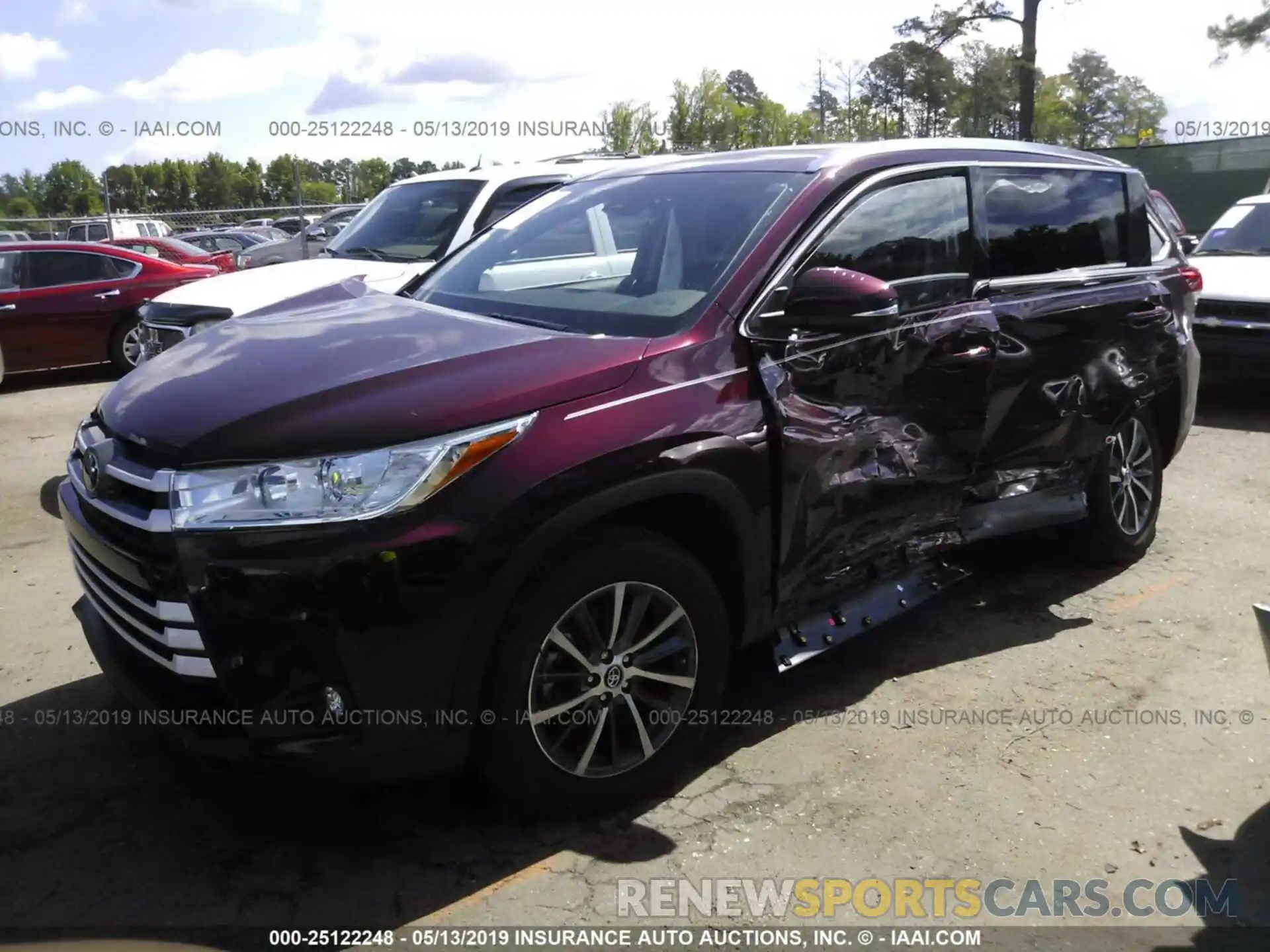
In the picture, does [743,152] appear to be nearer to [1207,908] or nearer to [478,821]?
[478,821]

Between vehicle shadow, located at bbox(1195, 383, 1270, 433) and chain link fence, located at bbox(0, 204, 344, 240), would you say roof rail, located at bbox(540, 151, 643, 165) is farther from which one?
chain link fence, located at bbox(0, 204, 344, 240)

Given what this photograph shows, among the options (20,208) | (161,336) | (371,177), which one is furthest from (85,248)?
(371,177)

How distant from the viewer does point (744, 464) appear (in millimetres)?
3271

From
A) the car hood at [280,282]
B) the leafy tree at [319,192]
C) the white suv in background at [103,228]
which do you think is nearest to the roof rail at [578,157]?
the car hood at [280,282]

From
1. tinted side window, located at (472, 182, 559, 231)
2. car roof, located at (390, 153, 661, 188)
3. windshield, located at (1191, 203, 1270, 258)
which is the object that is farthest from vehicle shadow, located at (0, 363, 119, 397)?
windshield, located at (1191, 203, 1270, 258)

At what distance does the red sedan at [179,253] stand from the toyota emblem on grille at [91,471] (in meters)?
10.8

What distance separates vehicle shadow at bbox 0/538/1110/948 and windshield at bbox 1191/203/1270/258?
827 centimetres

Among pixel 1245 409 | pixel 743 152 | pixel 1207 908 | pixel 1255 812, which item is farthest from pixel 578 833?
pixel 1245 409

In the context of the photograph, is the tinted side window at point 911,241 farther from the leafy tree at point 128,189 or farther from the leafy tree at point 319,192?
the leafy tree at point 319,192

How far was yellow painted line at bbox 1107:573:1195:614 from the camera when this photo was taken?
4863mm

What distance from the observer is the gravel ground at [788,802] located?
9.34 feet

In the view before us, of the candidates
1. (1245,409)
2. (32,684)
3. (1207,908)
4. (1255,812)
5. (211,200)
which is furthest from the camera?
(211,200)

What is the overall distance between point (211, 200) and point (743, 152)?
73.8 m

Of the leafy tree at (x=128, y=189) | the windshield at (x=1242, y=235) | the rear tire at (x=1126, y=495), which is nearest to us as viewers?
the rear tire at (x=1126, y=495)
